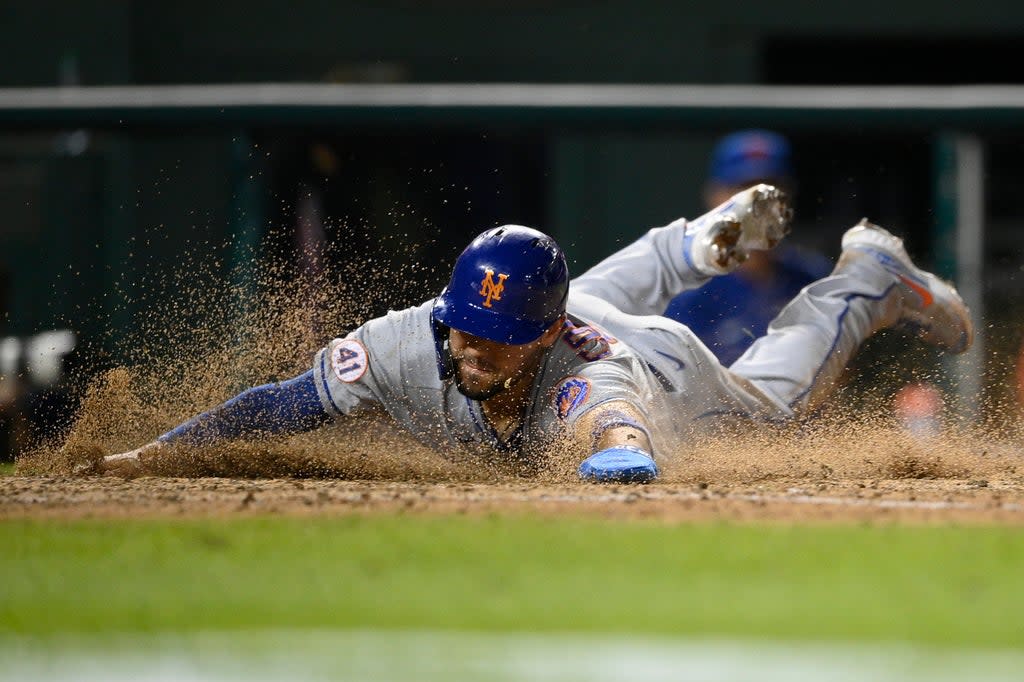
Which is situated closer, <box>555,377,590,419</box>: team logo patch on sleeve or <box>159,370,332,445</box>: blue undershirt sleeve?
<box>555,377,590,419</box>: team logo patch on sleeve

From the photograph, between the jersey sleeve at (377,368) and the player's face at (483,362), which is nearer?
the player's face at (483,362)

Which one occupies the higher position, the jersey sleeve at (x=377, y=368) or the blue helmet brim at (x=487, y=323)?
the blue helmet brim at (x=487, y=323)

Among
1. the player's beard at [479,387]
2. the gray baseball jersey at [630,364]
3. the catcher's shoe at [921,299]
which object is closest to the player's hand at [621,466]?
the gray baseball jersey at [630,364]

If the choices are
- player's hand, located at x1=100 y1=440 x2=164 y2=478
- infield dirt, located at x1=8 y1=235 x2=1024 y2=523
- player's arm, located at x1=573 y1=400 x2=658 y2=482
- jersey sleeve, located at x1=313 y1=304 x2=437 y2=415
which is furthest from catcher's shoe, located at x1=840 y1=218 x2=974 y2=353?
player's hand, located at x1=100 y1=440 x2=164 y2=478

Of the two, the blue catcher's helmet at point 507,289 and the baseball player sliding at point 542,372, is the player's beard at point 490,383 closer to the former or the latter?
the baseball player sliding at point 542,372

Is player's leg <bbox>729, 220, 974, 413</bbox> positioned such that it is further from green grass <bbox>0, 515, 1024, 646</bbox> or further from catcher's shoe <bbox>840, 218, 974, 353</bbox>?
green grass <bbox>0, 515, 1024, 646</bbox>

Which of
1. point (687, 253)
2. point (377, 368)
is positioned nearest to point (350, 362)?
point (377, 368)

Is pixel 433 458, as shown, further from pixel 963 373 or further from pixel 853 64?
pixel 853 64

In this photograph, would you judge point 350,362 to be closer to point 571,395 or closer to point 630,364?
point 571,395

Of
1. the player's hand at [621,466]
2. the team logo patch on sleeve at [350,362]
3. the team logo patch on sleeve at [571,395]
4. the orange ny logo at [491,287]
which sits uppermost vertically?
the orange ny logo at [491,287]
